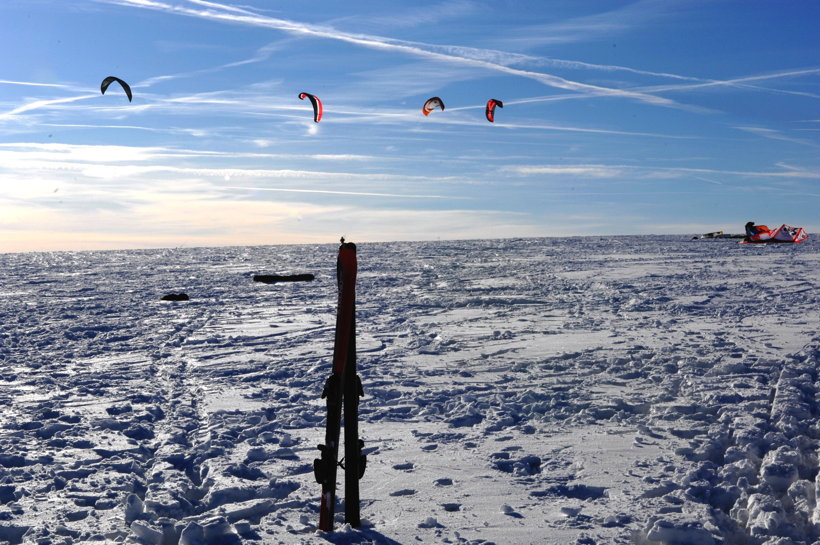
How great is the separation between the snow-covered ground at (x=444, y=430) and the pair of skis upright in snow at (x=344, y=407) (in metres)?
0.21

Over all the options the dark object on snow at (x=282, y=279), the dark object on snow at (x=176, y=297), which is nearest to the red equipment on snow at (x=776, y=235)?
the dark object on snow at (x=282, y=279)

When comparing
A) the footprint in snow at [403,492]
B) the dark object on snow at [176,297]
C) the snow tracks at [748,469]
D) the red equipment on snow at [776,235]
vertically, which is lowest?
the footprint in snow at [403,492]

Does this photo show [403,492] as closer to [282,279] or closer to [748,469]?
[748,469]

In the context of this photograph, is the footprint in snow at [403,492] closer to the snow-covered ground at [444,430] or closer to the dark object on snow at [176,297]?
the snow-covered ground at [444,430]

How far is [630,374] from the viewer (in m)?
8.98

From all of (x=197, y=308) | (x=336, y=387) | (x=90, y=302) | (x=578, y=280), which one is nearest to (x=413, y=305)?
(x=197, y=308)

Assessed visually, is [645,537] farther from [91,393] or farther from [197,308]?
[197,308]

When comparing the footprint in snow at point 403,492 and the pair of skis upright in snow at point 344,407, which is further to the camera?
the footprint in snow at point 403,492

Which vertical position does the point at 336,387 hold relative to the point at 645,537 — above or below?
above

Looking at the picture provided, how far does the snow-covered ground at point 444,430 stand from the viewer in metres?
4.73

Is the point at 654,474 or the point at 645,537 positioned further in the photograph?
the point at 654,474

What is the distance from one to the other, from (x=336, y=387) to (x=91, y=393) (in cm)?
585

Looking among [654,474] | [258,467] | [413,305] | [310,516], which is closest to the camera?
[310,516]

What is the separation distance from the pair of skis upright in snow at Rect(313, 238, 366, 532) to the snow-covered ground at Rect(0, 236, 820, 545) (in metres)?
0.21
